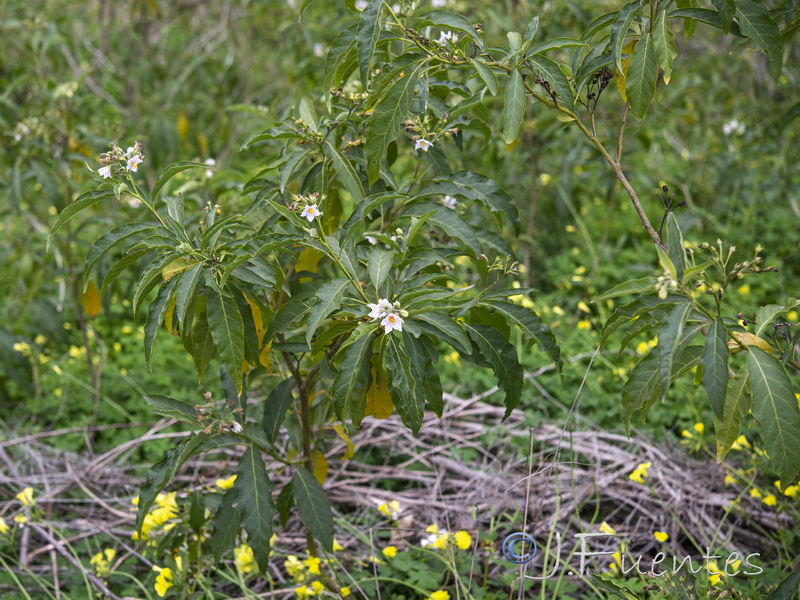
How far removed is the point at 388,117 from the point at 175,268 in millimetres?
541

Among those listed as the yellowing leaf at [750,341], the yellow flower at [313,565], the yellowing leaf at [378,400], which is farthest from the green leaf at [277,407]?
the yellowing leaf at [750,341]

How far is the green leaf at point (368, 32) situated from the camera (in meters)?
1.35

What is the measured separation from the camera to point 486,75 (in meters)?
1.40

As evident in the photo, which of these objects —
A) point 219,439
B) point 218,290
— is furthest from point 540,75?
point 219,439

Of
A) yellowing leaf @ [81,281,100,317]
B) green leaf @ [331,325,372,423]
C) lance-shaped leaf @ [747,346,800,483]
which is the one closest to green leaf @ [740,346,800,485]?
lance-shaped leaf @ [747,346,800,483]

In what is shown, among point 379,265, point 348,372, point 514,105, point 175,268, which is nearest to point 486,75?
point 514,105

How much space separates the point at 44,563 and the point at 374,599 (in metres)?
1.11

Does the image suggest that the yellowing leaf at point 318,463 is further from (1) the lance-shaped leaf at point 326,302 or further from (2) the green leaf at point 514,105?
(2) the green leaf at point 514,105

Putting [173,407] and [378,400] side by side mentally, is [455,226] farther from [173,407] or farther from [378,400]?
[173,407]

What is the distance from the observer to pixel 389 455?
8.25 feet

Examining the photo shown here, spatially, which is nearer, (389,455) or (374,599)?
(374,599)

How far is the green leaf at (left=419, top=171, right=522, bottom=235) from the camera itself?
1.62m

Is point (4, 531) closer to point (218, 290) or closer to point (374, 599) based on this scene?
point (374, 599)

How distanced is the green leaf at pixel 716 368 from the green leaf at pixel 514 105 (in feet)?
1.74
